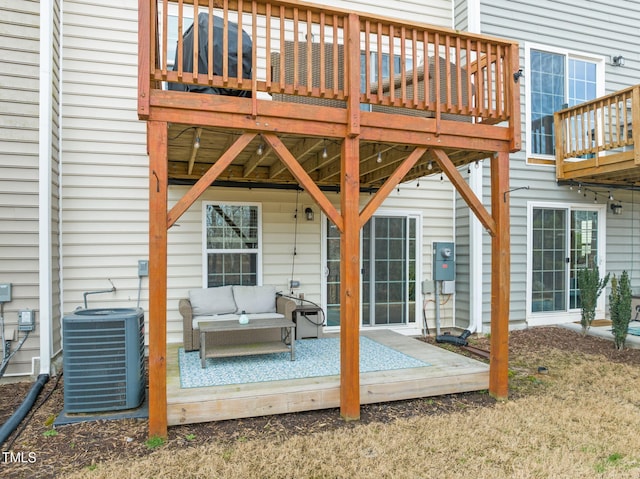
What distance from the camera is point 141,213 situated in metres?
5.39

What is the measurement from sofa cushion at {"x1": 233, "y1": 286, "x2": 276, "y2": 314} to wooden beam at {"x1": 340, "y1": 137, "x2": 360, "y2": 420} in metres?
2.11

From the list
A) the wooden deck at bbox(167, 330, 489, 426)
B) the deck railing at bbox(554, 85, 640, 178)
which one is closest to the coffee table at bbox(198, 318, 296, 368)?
the wooden deck at bbox(167, 330, 489, 426)

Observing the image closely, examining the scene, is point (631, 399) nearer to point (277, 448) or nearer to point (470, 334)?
point (470, 334)

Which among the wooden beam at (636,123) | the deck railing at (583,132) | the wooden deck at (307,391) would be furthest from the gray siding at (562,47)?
the wooden deck at (307,391)

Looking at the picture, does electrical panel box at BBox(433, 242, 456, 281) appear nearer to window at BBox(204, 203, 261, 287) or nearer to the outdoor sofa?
the outdoor sofa

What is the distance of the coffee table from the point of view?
414 centimetres

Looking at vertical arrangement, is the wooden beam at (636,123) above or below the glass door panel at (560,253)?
above

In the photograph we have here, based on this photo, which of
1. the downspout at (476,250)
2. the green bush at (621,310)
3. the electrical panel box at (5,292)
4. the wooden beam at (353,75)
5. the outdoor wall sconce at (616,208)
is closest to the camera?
the wooden beam at (353,75)

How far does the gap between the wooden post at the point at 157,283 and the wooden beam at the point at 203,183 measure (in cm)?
7

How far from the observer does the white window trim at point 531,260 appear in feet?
22.8

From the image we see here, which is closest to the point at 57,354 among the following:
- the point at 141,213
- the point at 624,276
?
the point at 141,213

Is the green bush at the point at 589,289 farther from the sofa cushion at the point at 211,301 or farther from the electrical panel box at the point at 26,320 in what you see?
the electrical panel box at the point at 26,320

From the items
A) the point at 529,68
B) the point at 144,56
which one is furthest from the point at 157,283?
the point at 529,68

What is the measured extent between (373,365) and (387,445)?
1.31 meters
